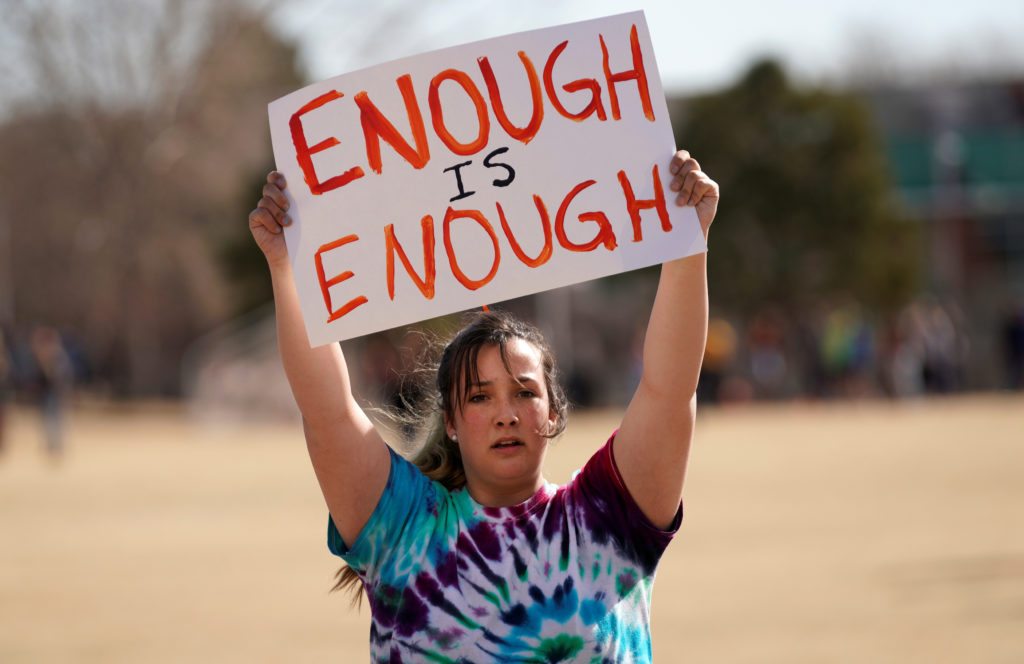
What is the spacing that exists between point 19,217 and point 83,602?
130 feet

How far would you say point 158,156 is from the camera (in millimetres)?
41906

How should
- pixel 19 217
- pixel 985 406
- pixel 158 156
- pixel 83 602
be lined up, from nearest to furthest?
1. pixel 83 602
2. pixel 985 406
3. pixel 158 156
4. pixel 19 217

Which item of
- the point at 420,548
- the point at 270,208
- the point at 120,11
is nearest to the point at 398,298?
the point at 270,208

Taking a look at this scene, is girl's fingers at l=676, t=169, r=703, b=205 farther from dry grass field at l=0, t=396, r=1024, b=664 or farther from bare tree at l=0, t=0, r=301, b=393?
bare tree at l=0, t=0, r=301, b=393

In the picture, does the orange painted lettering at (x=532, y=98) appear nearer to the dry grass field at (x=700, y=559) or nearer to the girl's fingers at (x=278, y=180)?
the girl's fingers at (x=278, y=180)

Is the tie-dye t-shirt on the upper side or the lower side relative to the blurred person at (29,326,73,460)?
lower

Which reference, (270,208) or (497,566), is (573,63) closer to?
(270,208)

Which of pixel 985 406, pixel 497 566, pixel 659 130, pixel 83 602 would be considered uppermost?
pixel 659 130

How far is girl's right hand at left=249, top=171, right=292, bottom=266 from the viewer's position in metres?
3.21

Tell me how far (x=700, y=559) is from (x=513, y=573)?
296 inches

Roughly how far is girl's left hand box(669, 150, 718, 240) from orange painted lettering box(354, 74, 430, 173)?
2.01 feet

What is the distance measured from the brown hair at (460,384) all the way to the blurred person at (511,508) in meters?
0.01

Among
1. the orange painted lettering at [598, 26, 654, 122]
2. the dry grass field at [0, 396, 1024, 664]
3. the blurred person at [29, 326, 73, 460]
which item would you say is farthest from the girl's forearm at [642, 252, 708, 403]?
the blurred person at [29, 326, 73, 460]

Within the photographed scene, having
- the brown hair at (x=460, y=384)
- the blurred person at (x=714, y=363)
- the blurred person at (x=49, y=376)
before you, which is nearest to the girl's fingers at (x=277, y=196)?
the brown hair at (x=460, y=384)
